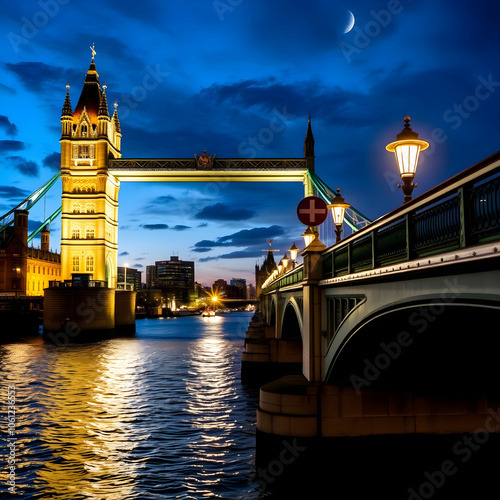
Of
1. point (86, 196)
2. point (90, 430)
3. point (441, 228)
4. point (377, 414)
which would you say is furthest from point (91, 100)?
point (441, 228)

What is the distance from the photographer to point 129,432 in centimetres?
1702

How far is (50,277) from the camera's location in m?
108

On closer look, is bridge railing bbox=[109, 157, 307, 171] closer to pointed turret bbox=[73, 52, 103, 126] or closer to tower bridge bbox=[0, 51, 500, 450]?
pointed turret bbox=[73, 52, 103, 126]

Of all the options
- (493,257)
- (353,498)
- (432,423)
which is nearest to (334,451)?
(353,498)

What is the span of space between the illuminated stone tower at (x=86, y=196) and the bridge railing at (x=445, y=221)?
5438 centimetres

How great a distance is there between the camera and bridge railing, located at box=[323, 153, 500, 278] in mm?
5281

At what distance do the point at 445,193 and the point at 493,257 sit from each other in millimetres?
1525

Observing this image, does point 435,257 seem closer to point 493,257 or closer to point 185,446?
point 493,257

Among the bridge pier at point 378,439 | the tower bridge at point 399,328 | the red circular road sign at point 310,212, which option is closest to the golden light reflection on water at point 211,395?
the tower bridge at point 399,328

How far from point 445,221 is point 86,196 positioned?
192 ft

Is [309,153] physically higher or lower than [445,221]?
higher

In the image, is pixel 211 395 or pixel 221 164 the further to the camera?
pixel 221 164

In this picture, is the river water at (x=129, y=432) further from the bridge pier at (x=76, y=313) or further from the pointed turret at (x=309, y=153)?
the pointed turret at (x=309, y=153)

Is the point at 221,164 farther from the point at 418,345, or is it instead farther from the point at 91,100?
the point at 418,345
